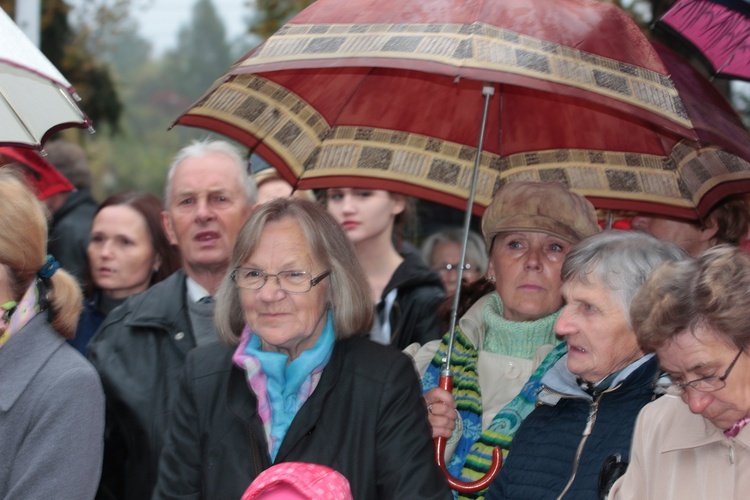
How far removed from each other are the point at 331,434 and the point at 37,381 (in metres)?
0.95

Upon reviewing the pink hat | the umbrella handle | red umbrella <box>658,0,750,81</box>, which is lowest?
the umbrella handle

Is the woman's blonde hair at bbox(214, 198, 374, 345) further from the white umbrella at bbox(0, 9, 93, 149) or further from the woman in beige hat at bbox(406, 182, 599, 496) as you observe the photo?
the white umbrella at bbox(0, 9, 93, 149)

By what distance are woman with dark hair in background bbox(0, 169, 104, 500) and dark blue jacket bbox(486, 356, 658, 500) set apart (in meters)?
1.32

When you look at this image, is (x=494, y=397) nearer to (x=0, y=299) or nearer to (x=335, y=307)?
(x=335, y=307)

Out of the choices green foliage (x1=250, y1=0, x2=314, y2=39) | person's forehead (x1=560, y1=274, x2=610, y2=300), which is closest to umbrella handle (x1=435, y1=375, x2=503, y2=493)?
person's forehead (x1=560, y1=274, x2=610, y2=300)

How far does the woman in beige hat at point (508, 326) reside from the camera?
3.96m

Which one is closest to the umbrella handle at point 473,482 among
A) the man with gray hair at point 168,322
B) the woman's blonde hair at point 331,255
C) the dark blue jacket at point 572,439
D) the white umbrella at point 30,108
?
the dark blue jacket at point 572,439

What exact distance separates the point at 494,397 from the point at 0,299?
1.74m

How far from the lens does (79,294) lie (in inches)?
157

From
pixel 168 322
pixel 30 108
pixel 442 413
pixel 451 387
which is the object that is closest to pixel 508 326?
pixel 451 387

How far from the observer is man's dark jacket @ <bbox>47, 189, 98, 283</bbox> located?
20.8ft

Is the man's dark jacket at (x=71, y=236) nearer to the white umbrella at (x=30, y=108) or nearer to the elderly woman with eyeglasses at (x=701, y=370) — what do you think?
the white umbrella at (x=30, y=108)

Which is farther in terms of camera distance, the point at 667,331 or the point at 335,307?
the point at 335,307

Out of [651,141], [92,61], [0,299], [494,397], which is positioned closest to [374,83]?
[651,141]
